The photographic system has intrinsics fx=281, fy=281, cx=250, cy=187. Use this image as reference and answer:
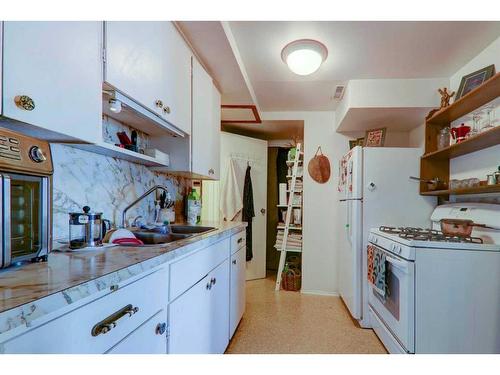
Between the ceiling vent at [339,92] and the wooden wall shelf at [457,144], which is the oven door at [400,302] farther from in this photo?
the ceiling vent at [339,92]

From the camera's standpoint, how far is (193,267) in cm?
133

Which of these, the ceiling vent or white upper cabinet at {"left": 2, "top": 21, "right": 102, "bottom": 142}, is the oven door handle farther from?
white upper cabinet at {"left": 2, "top": 21, "right": 102, "bottom": 142}

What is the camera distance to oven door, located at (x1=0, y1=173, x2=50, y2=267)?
0.72 metres

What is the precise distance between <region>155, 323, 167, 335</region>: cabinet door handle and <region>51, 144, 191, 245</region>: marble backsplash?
0.58 metres

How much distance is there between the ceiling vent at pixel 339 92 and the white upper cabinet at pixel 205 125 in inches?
45.9

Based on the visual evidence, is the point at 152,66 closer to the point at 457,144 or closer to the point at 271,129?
the point at 457,144

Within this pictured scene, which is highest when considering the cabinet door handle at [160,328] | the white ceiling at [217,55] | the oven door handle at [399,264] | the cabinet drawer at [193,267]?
the white ceiling at [217,55]

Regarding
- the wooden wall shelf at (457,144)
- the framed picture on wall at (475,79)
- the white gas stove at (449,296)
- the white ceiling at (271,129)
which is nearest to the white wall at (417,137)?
the wooden wall shelf at (457,144)

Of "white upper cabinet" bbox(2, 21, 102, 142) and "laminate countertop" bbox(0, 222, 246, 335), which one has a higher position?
"white upper cabinet" bbox(2, 21, 102, 142)

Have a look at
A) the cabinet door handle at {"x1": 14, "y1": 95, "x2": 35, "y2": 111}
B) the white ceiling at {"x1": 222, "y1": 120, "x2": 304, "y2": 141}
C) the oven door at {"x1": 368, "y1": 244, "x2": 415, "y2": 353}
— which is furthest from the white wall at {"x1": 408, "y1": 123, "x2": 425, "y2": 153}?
the cabinet door handle at {"x1": 14, "y1": 95, "x2": 35, "y2": 111}

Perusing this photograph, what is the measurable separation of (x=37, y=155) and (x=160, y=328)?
706mm

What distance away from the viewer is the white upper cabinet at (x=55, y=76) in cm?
74
